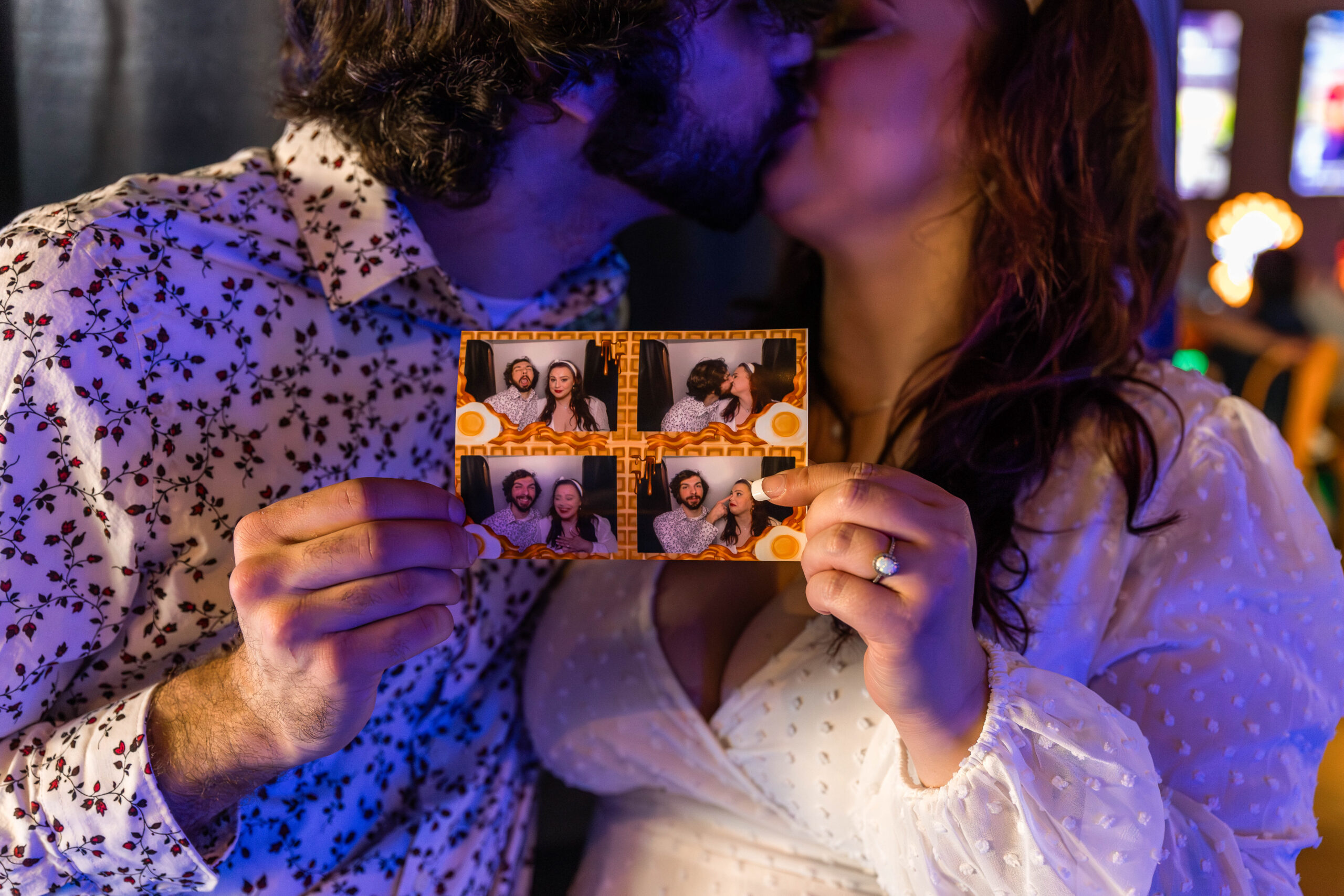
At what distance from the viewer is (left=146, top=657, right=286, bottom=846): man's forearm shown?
0.85 metres

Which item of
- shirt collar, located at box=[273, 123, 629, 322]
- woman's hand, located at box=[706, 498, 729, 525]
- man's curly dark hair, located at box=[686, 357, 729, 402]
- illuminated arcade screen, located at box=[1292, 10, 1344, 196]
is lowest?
woman's hand, located at box=[706, 498, 729, 525]

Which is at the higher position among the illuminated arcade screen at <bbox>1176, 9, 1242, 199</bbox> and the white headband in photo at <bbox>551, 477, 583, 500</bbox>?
the illuminated arcade screen at <bbox>1176, 9, 1242, 199</bbox>

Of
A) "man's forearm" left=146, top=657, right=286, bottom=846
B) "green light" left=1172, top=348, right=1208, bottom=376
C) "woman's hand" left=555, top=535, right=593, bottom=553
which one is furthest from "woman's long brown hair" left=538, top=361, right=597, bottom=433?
"green light" left=1172, top=348, right=1208, bottom=376

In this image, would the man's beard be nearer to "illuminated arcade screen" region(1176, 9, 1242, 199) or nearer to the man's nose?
the man's nose

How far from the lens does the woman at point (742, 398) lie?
81cm

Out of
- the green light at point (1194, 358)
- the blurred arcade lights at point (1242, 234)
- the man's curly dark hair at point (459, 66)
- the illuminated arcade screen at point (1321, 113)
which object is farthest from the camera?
the blurred arcade lights at point (1242, 234)

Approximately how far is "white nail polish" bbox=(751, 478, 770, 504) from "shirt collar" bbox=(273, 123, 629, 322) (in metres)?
0.53

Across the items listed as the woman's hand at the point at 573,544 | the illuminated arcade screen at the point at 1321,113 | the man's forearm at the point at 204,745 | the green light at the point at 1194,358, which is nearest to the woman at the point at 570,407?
the woman's hand at the point at 573,544

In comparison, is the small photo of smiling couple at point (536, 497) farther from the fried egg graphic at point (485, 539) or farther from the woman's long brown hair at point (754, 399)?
Answer: the woman's long brown hair at point (754, 399)

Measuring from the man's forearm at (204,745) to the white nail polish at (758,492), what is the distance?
517 mm

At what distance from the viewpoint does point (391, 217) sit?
1.08 m

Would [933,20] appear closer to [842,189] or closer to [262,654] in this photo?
[842,189]

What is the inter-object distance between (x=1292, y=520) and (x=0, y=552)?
4.59ft

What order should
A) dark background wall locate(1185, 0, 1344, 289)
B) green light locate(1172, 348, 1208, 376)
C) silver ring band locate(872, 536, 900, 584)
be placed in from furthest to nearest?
dark background wall locate(1185, 0, 1344, 289)
green light locate(1172, 348, 1208, 376)
silver ring band locate(872, 536, 900, 584)
